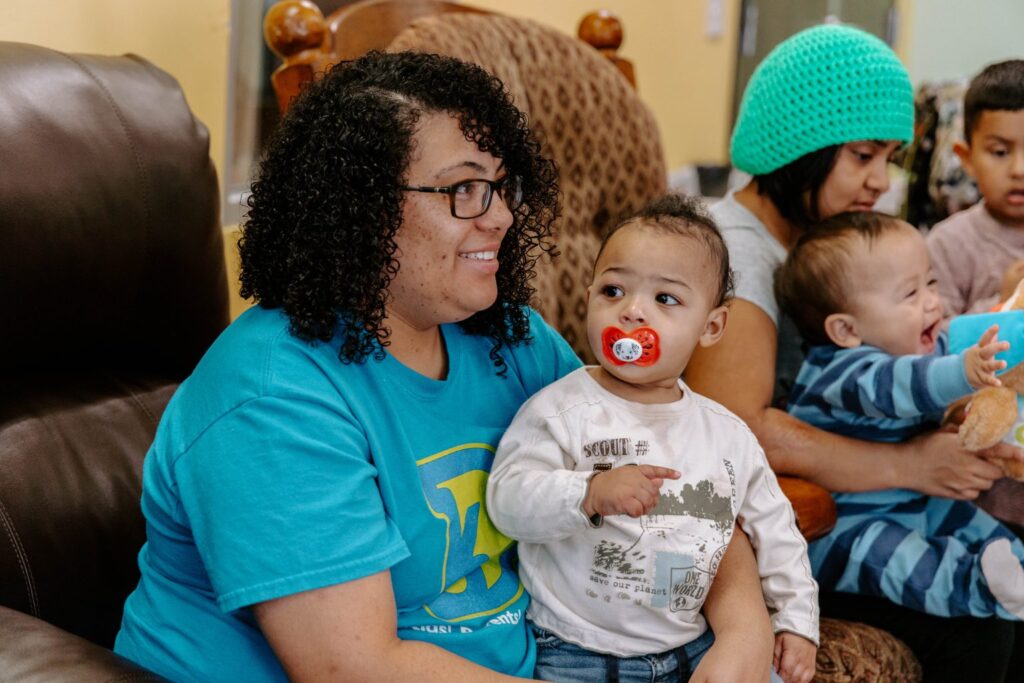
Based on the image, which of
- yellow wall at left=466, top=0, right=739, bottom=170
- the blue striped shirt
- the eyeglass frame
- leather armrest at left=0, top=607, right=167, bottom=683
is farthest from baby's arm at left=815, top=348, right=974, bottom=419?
yellow wall at left=466, top=0, right=739, bottom=170

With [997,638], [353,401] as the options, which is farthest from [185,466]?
[997,638]

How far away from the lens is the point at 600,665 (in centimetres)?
126

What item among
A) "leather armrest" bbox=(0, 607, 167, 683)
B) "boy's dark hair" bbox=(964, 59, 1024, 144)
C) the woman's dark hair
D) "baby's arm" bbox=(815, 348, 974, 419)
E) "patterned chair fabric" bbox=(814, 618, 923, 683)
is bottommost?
"patterned chair fabric" bbox=(814, 618, 923, 683)

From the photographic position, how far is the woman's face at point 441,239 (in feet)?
3.88

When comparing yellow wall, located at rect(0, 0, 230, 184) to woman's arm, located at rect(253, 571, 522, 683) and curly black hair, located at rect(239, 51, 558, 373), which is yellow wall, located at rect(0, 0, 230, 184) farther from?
woman's arm, located at rect(253, 571, 522, 683)

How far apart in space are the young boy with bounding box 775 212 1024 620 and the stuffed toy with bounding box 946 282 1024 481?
0.05 meters

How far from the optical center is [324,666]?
1020 millimetres

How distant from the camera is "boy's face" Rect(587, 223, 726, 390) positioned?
51.5 inches

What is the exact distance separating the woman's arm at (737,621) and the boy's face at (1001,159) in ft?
3.46

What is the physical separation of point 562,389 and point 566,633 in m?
0.28

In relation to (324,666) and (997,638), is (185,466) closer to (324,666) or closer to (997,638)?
(324,666)

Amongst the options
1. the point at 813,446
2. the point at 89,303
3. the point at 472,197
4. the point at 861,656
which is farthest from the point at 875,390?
the point at 89,303

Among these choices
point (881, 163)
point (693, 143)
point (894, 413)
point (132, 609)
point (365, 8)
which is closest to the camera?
point (132, 609)

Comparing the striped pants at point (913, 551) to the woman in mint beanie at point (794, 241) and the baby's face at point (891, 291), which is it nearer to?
the woman in mint beanie at point (794, 241)
